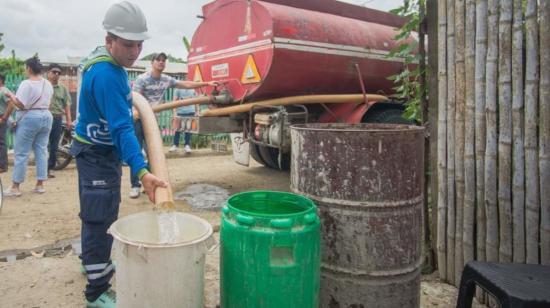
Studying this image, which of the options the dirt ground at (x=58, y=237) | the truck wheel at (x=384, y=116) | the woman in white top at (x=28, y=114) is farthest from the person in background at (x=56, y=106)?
the truck wheel at (x=384, y=116)

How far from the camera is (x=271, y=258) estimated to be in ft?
5.87

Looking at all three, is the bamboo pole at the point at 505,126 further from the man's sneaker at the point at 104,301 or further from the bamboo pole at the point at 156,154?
the man's sneaker at the point at 104,301

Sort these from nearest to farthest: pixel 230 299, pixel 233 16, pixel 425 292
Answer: pixel 230 299, pixel 425 292, pixel 233 16

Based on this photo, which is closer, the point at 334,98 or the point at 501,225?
the point at 501,225

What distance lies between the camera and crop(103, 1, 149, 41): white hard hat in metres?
2.27

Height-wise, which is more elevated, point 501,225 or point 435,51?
point 435,51

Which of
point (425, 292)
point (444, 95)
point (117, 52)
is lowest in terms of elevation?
point (425, 292)

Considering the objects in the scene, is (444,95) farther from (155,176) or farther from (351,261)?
(155,176)

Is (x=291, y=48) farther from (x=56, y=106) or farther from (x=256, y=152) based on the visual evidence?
(x=56, y=106)

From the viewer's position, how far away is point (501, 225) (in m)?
2.58

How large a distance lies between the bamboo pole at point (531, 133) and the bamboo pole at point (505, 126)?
10 centimetres

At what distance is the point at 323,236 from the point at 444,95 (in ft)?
4.52

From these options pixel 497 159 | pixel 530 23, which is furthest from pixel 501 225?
pixel 530 23

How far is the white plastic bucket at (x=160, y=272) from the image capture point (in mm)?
1781
